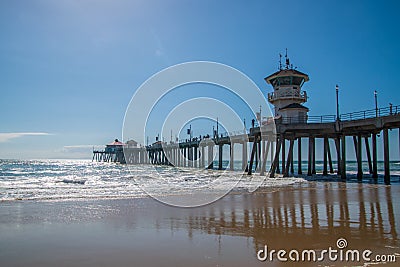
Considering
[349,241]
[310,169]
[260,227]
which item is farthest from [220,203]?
[310,169]

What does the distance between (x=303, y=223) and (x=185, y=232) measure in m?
3.26

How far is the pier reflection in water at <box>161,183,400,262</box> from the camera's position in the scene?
274 inches

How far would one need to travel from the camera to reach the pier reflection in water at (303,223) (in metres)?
6.96

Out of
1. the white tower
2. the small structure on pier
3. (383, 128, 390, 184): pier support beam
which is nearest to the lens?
(383, 128, 390, 184): pier support beam

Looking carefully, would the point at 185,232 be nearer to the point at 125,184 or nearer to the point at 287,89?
the point at 125,184

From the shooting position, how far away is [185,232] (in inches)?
320

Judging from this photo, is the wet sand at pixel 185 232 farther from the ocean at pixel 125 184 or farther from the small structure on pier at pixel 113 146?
the small structure on pier at pixel 113 146

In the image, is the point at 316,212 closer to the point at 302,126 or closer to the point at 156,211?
the point at 156,211

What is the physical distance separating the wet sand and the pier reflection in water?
0.02 metres

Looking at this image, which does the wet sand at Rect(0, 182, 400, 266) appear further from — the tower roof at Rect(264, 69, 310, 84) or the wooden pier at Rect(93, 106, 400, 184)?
the tower roof at Rect(264, 69, 310, 84)

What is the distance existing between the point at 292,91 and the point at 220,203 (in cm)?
2385

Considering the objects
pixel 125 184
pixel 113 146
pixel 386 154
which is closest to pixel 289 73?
pixel 386 154

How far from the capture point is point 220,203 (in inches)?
532

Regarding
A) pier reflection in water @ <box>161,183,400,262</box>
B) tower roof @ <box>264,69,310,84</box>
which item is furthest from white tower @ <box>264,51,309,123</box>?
pier reflection in water @ <box>161,183,400,262</box>
